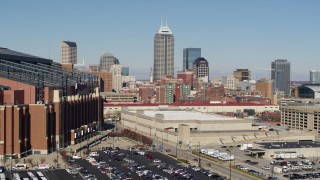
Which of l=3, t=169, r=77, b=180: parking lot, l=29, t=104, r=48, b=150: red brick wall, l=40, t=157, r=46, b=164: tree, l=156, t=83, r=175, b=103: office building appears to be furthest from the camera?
l=156, t=83, r=175, b=103: office building

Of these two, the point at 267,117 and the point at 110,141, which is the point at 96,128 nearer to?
the point at 110,141

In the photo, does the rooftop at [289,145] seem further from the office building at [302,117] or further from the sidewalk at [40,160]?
the sidewalk at [40,160]

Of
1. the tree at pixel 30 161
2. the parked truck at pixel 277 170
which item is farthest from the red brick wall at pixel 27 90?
the parked truck at pixel 277 170

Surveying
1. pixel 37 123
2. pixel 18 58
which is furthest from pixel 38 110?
pixel 18 58

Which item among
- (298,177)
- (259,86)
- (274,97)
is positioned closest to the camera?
(298,177)

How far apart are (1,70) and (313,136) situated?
121ft

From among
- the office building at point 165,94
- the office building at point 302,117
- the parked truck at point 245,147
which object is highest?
the office building at point 165,94

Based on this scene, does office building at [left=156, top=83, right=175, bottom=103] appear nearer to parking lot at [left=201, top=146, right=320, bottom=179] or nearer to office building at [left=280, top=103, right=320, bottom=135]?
office building at [left=280, top=103, right=320, bottom=135]

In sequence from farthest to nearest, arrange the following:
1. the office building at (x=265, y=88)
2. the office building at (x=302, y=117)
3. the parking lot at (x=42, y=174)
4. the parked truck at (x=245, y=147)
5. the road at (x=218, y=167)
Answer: the office building at (x=265, y=88)
the office building at (x=302, y=117)
the parked truck at (x=245, y=147)
the road at (x=218, y=167)
the parking lot at (x=42, y=174)

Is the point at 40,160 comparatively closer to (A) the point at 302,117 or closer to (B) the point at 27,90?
(B) the point at 27,90

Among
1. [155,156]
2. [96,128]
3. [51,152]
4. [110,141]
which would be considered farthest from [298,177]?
[96,128]

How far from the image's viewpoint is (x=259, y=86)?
620 ft

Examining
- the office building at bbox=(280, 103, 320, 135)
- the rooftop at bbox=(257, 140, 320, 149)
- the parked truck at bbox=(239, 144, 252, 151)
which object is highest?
the office building at bbox=(280, 103, 320, 135)

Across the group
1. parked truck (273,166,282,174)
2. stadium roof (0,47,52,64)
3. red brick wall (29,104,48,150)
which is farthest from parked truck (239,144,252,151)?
stadium roof (0,47,52,64)
